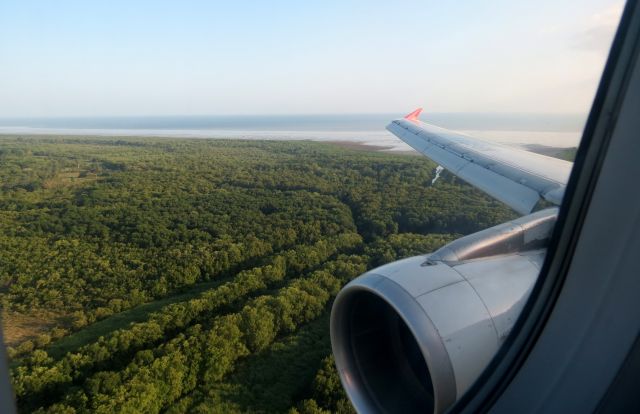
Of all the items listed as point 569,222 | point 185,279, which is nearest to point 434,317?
point 569,222

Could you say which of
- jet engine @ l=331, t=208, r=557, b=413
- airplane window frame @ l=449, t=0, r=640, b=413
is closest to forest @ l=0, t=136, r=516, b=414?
jet engine @ l=331, t=208, r=557, b=413

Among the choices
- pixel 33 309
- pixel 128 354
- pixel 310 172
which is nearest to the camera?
pixel 33 309

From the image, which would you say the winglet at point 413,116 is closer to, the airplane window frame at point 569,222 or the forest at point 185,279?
the forest at point 185,279

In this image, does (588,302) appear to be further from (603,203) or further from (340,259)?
(340,259)

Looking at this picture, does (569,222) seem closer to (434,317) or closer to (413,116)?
(434,317)

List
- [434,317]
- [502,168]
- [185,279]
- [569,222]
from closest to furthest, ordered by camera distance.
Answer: [569,222] → [434,317] → [502,168] → [185,279]

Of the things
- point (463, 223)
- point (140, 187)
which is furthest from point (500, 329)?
point (140, 187)
